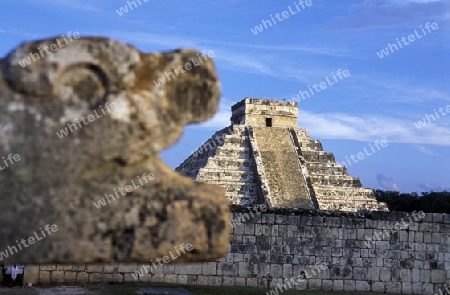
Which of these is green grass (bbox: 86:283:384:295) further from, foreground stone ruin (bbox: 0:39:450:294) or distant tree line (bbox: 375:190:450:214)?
distant tree line (bbox: 375:190:450:214)

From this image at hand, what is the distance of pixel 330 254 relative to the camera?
45.6 ft

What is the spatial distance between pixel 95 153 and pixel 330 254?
459 inches

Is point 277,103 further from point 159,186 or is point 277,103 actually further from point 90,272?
point 159,186

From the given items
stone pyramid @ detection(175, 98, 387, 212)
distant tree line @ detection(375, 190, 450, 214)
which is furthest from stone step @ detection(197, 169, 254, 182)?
distant tree line @ detection(375, 190, 450, 214)

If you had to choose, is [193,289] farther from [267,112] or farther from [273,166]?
[267,112]

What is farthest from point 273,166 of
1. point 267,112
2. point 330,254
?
point 330,254

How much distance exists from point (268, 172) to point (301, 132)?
538cm

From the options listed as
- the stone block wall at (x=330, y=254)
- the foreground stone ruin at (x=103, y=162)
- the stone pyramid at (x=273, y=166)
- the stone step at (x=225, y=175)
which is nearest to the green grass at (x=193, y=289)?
the stone block wall at (x=330, y=254)

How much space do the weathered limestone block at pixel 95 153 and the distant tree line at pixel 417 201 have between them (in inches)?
1973

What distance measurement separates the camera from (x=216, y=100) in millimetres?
2992

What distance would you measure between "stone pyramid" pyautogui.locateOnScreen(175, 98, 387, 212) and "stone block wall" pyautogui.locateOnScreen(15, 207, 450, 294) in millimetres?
16072

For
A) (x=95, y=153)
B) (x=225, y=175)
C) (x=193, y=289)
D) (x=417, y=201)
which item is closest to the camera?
(x=95, y=153)

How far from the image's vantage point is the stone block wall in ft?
44.5

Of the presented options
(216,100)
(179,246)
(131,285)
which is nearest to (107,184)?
(179,246)
